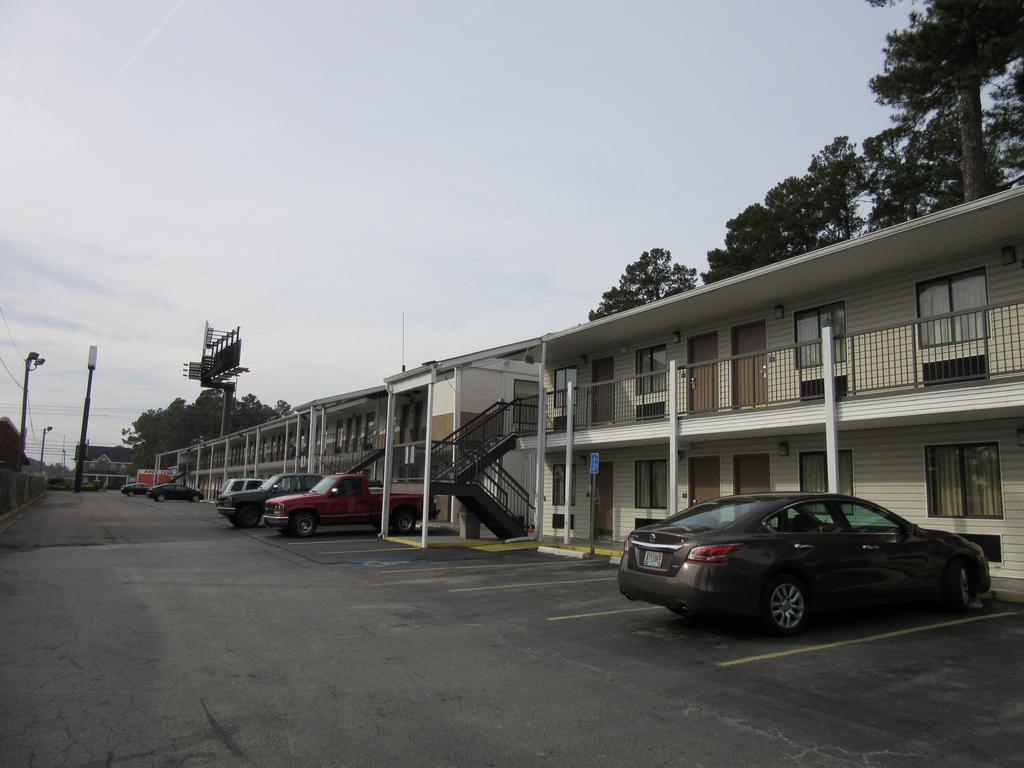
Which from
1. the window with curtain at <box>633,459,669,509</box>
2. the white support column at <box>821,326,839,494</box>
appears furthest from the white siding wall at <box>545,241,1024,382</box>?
the window with curtain at <box>633,459,669,509</box>

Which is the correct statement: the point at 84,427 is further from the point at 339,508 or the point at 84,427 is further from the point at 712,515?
the point at 712,515

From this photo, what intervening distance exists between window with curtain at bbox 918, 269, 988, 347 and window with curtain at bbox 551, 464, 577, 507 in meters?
10.9

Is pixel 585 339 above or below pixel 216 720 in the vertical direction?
above

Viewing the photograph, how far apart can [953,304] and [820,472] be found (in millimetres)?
4069

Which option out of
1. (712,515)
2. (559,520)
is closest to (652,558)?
(712,515)

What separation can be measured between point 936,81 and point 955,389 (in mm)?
12538

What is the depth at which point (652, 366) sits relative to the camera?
19078 millimetres

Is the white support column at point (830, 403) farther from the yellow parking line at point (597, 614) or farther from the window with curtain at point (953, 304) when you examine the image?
the yellow parking line at point (597, 614)

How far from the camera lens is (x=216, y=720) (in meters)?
4.82

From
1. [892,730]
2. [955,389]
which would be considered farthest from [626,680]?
[955,389]

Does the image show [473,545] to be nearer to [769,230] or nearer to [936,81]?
[936,81]

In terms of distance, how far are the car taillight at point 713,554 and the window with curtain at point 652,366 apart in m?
11.0

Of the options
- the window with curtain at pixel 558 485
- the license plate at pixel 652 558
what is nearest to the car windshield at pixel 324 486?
the window with curtain at pixel 558 485

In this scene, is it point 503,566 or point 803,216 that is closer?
point 503,566
